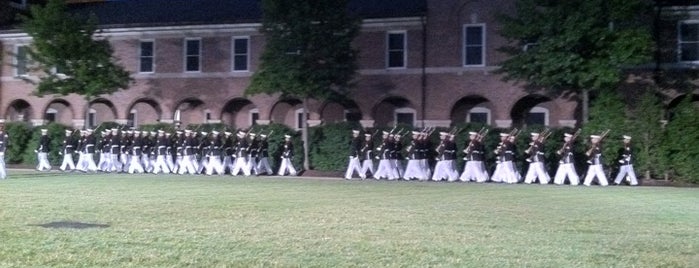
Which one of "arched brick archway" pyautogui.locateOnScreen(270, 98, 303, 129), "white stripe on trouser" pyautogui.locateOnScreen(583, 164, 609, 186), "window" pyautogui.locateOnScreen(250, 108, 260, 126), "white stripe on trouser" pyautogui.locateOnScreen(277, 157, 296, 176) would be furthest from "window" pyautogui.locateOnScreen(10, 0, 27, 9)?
"white stripe on trouser" pyautogui.locateOnScreen(583, 164, 609, 186)

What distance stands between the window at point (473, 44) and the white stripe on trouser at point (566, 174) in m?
11.4

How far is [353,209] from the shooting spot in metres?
16.5

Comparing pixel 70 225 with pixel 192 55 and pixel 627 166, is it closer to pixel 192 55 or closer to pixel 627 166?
pixel 627 166

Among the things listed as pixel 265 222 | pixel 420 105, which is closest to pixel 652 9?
pixel 420 105

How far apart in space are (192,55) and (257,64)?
374 cm

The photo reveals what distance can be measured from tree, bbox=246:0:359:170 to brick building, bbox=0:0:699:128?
4347 millimetres

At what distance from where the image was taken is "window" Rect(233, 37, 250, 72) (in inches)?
1732

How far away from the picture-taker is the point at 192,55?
148 feet

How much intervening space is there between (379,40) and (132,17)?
1353cm

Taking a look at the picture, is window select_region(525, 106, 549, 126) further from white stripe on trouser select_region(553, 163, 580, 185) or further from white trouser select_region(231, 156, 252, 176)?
white trouser select_region(231, 156, 252, 176)

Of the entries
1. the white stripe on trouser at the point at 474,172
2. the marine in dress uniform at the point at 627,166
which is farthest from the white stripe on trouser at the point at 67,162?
the marine in dress uniform at the point at 627,166

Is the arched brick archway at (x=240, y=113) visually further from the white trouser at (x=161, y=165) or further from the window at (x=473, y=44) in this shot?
the window at (x=473, y=44)

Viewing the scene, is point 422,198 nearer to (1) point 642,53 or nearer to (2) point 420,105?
(1) point 642,53

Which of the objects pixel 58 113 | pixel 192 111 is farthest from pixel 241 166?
pixel 58 113
